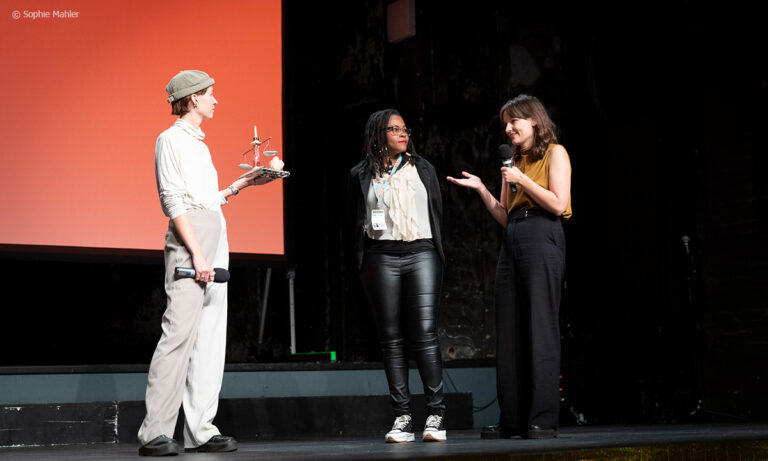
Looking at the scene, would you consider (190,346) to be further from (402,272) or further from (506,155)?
(506,155)

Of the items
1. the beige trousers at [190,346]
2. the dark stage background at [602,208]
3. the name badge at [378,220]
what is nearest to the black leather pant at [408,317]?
the name badge at [378,220]

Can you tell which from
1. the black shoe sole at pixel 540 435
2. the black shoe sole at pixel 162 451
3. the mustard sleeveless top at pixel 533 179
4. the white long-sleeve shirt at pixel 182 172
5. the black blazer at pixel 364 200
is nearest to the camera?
the black shoe sole at pixel 162 451

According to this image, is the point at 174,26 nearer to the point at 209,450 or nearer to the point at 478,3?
the point at 478,3

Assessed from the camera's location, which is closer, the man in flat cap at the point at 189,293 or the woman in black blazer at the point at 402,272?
the man in flat cap at the point at 189,293

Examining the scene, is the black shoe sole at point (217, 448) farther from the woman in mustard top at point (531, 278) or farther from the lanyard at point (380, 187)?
the lanyard at point (380, 187)

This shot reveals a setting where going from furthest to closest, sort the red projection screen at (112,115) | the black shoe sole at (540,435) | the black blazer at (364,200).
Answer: the red projection screen at (112,115), the black blazer at (364,200), the black shoe sole at (540,435)

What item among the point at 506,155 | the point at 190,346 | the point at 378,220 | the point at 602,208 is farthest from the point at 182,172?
the point at 602,208

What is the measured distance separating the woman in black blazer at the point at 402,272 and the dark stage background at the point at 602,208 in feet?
6.17

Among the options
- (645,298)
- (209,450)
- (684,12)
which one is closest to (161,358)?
(209,450)

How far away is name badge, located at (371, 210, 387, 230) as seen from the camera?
303cm

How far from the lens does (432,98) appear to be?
5086 mm

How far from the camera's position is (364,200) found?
3.16m

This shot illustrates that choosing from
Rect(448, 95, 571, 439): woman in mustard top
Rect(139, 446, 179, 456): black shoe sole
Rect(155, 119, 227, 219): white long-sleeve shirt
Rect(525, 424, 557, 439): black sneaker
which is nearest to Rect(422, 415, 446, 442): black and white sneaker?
Rect(448, 95, 571, 439): woman in mustard top

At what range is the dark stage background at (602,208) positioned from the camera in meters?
4.59
